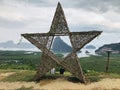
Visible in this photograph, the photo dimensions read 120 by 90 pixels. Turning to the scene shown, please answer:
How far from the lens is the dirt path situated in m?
32.7

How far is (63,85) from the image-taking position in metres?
33.7

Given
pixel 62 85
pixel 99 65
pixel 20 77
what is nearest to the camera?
pixel 62 85

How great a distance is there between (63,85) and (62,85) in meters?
0.11

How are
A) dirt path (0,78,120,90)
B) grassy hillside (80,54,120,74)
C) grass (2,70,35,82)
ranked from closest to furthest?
dirt path (0,78,120,90) → grass (2,70,35,82) → grassy hillside (80,54,120,74)

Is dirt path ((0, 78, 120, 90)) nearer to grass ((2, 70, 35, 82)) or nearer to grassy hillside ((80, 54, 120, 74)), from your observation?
grass ((2, 70, 35, 82))

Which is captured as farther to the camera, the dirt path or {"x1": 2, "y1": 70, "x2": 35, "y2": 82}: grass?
{"x1": 2, "y1": 70, "x2": 35, "y2": 82}: grass

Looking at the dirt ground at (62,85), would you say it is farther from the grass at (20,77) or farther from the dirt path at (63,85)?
the grass at (20,77)

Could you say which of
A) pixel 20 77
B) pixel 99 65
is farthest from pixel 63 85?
pixel 99 65

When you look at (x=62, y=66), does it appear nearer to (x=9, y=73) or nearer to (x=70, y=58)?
(x=70, y=58)

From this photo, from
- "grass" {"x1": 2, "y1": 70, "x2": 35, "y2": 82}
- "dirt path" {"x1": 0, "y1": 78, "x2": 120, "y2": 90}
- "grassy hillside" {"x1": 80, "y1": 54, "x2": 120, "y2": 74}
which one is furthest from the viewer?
"grassy hillside" {"x1": 80, "y1": 54, "x2": 120, "y2": 74}

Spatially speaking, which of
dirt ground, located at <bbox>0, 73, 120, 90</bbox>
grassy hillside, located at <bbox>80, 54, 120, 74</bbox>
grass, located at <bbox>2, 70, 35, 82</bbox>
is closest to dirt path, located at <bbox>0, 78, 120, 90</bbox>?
dirt ground, located at <bbox>0, 73, 120, 90</bbox>

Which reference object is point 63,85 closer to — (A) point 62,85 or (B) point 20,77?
(A) point 62,85

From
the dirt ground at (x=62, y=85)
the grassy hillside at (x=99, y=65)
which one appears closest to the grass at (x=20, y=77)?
the dirt ground at (x=62, y=85)

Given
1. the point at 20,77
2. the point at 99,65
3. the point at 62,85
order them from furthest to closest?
1. the point at 99,65
2. the point at 20,77
3. the point at 62,85
